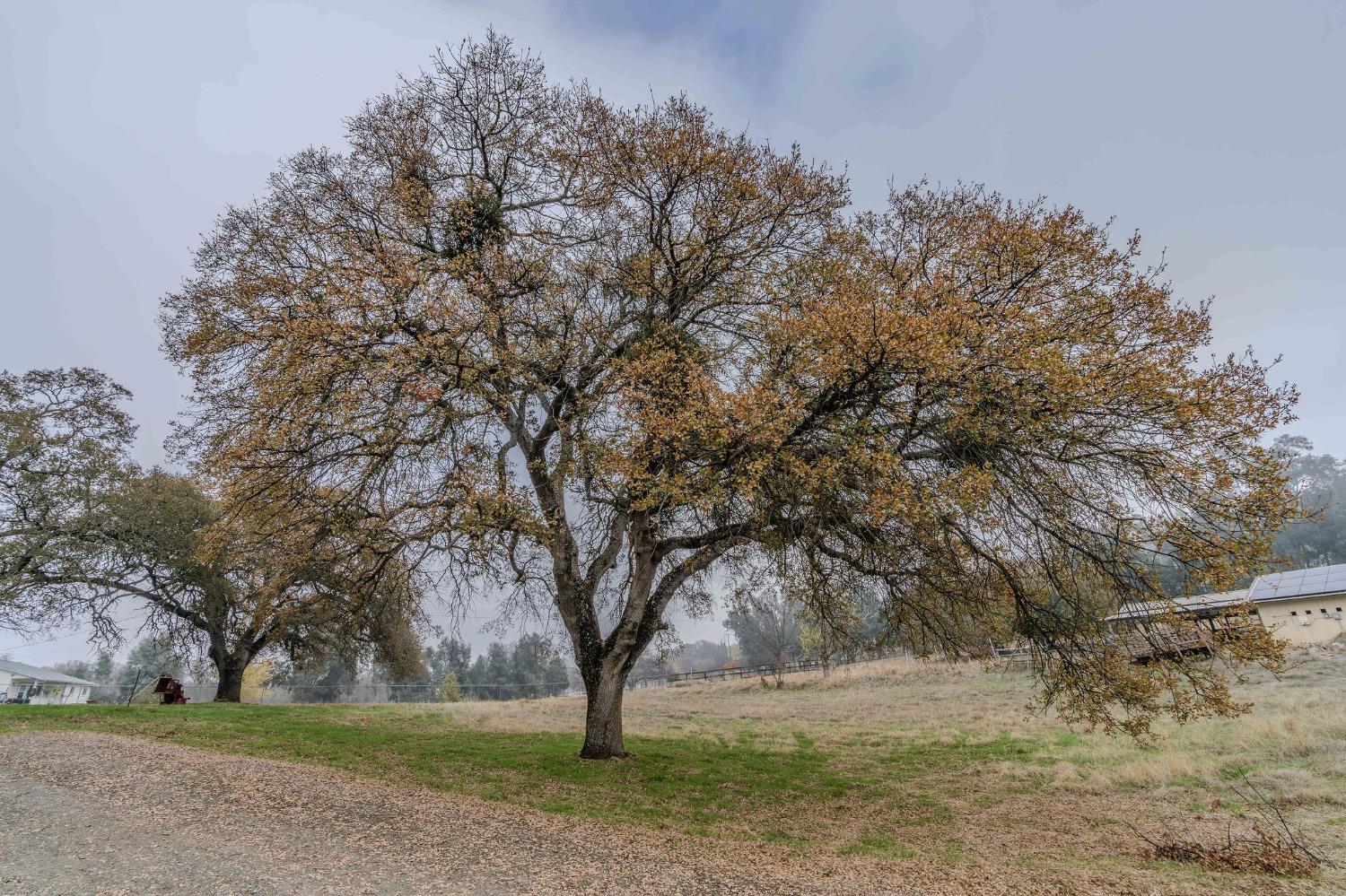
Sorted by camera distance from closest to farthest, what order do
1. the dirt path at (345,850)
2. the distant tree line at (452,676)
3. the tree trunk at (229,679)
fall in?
the dirt path at (345,850)
the tree trunk at (229,679)
the distant tree line at (452,676)

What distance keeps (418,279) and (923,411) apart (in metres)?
7.81

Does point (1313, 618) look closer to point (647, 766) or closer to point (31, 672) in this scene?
point (647, 766)

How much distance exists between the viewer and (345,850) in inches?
243

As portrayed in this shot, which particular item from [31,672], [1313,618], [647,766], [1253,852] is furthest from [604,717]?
[31,672]

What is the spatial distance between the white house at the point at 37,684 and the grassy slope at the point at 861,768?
62466 mm

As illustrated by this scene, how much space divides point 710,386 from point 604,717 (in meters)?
7.21

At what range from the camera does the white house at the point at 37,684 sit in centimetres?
5764

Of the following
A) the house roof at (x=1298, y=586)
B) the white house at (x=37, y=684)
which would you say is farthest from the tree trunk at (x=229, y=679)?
the white house at (x=37, y=684)

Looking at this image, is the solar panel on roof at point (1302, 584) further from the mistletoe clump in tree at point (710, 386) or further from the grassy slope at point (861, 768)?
the mistletoe clump in tree at point (710, 386)

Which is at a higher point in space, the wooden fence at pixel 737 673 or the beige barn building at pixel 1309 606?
the beige barn building at pixel 1309 606

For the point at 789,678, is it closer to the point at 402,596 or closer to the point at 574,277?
the point at 402,596

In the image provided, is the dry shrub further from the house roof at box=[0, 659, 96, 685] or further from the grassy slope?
the house roof at box=[0, 659, 96, 685]

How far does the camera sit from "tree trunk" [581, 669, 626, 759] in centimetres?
1160

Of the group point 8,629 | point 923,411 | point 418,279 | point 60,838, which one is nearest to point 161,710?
point 8,629
